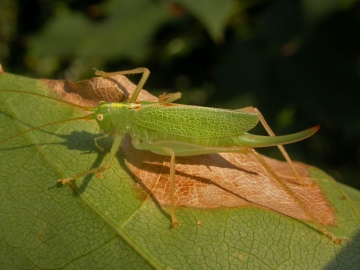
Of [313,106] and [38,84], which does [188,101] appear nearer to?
[313,106]

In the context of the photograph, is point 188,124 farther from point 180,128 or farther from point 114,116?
point 114,116

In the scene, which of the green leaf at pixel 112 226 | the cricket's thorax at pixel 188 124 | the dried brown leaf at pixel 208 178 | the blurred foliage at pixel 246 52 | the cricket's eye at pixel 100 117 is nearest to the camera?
the green leaf at pixel 112 226

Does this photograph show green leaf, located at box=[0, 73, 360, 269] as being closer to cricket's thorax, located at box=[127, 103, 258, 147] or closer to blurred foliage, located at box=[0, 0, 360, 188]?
cricket's thorax, located at box=[127, 103, 258, 147]

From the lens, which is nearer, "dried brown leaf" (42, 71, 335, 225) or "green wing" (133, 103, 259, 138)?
"dried brown leaf" (42, 71, 335, 225)

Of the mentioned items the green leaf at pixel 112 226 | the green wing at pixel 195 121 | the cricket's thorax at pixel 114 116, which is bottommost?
the green leaf at pixel 112 226

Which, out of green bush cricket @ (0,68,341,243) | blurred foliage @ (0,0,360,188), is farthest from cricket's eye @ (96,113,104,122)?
blurred foliage @ (0,0,360,188)

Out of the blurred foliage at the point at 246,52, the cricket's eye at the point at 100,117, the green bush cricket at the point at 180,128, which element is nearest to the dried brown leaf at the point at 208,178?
the green bush cricket at the point at 180,128

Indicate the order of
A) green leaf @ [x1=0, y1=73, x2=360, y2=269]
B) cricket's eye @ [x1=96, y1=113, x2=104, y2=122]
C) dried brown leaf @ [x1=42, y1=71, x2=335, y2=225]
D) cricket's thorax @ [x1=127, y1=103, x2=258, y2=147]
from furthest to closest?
cricket's thorax @ [x1=127, y1=103, x2=258, y2=147] → cricket's eye @ [x1=96, y1=113, x2=104, y2=122] → dried brown leaf @ [x1=42, y1=71, x2=335, y2=225] → green leaf @ [x1=0, y1=73, x2=360, y2=269]

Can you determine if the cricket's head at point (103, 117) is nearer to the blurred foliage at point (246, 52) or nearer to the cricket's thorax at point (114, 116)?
the cricket's thorax at point (114, 116)
